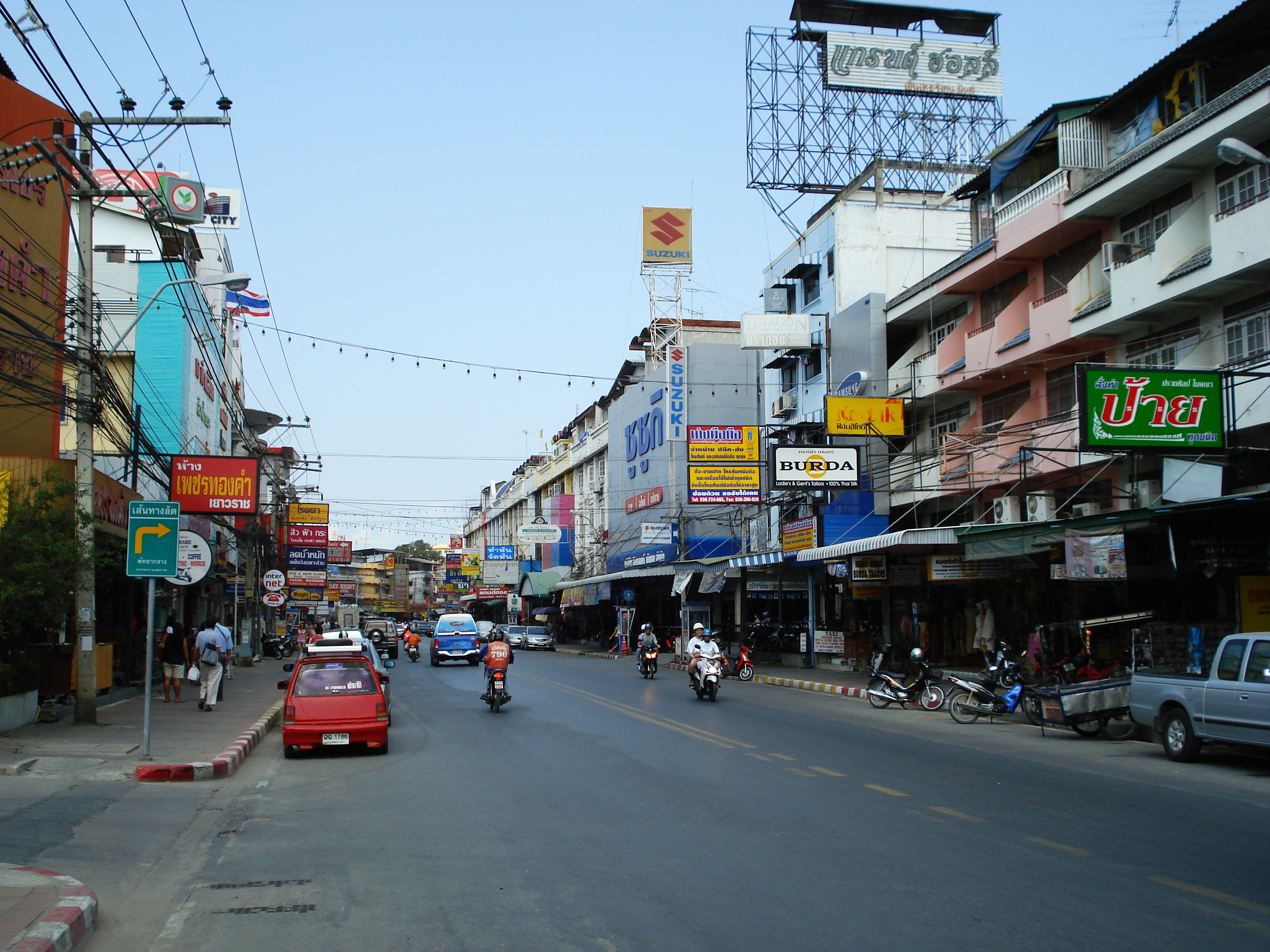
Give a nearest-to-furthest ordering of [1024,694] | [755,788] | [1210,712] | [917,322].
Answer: [755,788] → [1210,712] → [1024,694] → [917,322]

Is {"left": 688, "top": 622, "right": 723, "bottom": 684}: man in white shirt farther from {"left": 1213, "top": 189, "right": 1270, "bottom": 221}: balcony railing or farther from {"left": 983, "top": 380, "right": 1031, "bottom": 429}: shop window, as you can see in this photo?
{"left": 1213, "top": 189, "right": 1270, "bottom": 221}: balcony railing

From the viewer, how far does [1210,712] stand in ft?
44.6

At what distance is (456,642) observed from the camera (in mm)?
43531

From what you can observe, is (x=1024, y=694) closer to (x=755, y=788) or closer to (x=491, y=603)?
(x=755, y=788)

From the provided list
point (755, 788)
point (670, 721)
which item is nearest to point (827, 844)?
point (755, 788)

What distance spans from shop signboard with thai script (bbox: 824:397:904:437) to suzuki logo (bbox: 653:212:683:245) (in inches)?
1175

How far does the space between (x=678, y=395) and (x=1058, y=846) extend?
47.3 m

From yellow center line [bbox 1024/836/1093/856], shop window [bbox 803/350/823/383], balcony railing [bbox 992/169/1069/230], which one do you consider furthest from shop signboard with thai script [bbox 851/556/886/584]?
yellow center line [bbox 1024/836/1093/856]

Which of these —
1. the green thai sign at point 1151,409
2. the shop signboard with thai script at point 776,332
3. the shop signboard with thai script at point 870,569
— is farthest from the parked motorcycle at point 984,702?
the shop signboard with thai script at point 776,332

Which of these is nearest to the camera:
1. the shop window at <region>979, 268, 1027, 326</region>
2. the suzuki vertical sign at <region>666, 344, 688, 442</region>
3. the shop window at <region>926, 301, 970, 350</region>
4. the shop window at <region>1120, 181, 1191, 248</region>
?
the shop window at <region>1120, 181, 1191, 248</region>

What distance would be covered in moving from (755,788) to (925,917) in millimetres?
5314

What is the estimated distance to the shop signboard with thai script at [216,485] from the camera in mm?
24156

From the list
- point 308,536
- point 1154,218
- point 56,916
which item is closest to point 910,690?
point 1154,218

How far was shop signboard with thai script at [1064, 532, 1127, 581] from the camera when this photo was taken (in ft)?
61.4
